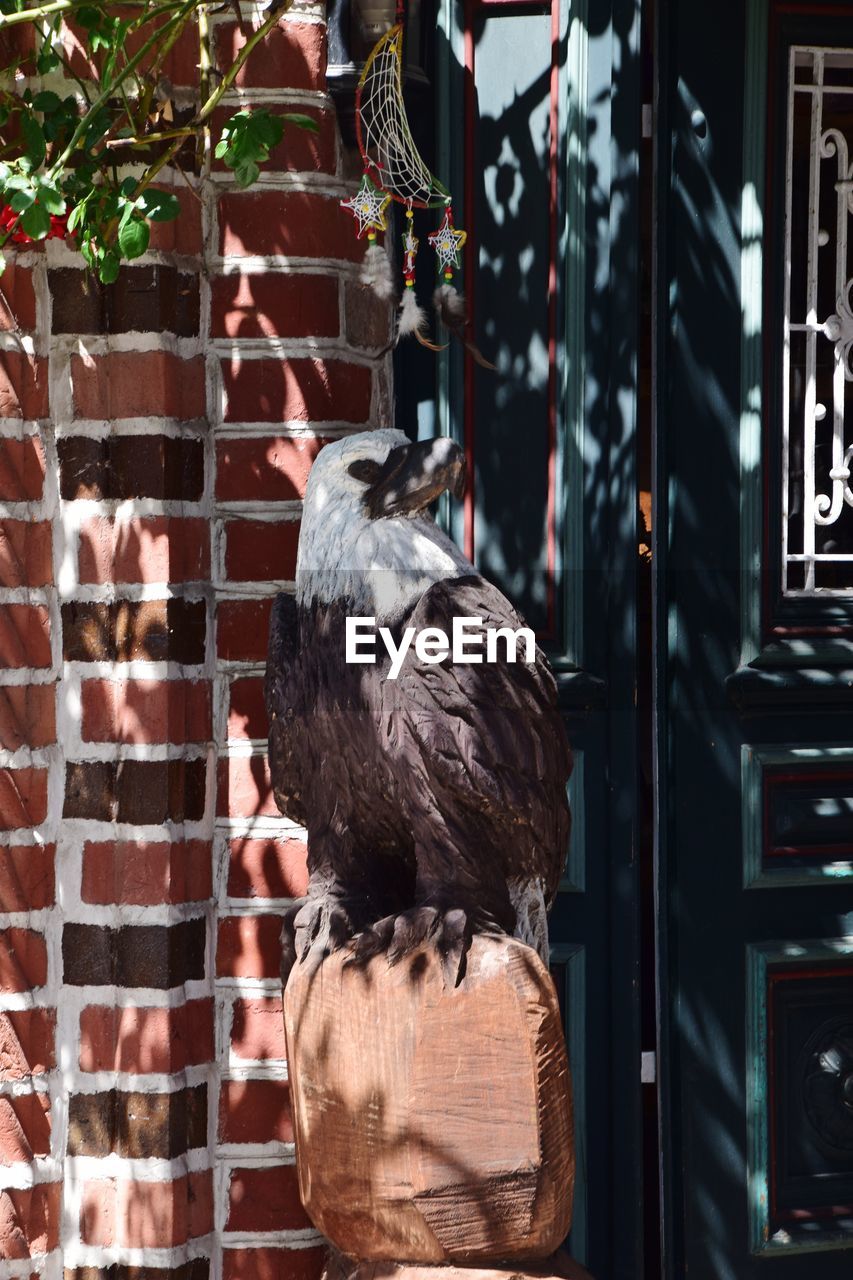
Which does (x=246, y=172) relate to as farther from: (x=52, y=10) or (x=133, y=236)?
(x=52, y=10)

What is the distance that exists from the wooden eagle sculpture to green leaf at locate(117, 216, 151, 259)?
365 mm

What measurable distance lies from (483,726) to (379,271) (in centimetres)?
83

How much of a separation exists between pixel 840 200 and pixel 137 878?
1.67m

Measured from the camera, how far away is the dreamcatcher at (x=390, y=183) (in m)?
2.11

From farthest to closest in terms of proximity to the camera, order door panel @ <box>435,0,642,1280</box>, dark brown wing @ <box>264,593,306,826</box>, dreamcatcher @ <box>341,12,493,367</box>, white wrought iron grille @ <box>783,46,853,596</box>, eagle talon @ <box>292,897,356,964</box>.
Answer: white wrought iron grille @ <box>783,46,853,596</box>
door panel @ <box>435,0,642,1280</box>
dreamcatcher @ <box>341,12,493,367</box>
dark brown wing @ <box>264,593,306,826</box>
eagle talon @ <box>292,897,356,964</box>

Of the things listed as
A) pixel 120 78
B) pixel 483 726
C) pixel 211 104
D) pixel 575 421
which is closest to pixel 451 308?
pixel 575 421

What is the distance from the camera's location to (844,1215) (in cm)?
252

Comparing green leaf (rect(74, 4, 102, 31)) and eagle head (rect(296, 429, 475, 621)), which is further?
green leaf (rect(74, 4, 102, 31))

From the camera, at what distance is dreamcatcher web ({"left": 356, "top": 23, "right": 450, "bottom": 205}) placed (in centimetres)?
211

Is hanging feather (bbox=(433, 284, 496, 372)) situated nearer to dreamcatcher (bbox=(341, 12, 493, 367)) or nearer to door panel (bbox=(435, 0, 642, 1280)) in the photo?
dreamcatcher (bbox=(341, 12, 493, 367))

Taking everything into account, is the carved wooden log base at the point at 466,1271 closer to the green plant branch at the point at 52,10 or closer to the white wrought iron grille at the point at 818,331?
the white wrought iron grille at the point at 818,331

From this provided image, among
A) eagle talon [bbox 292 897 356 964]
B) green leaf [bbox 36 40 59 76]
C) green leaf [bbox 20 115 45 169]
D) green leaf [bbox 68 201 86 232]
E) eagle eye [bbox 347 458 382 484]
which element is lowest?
eagle talon [bbox 292 897 356 964]

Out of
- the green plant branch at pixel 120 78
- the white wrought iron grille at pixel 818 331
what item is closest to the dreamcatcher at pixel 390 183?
the green plant branch at pixel 120 78

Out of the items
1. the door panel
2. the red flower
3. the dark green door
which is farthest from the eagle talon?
the red flower
